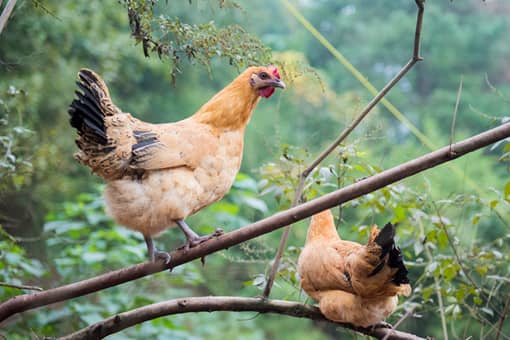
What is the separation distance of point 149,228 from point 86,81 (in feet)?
1.86

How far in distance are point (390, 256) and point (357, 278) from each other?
0.20 meters

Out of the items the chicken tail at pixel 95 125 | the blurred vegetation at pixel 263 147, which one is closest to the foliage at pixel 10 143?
the blurred vegetation at pixel 263 147

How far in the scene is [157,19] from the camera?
1.99 metres

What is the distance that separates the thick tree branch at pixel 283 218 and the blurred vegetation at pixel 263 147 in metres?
0.28

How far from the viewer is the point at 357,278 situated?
2271 mm

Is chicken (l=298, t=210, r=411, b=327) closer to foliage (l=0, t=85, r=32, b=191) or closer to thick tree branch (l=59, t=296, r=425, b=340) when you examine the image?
thick tree branch (l=59, t=296, r=425, b=340)

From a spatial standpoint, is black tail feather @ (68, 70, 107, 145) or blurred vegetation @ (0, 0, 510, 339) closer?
black tail feather @ (68, 70, 107, 145)

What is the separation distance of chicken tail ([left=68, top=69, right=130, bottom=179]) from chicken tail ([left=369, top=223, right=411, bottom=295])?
0.94 m

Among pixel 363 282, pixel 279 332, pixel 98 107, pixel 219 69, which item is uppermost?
pixel 219 69

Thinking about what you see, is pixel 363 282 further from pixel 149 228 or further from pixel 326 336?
pixel 326 336

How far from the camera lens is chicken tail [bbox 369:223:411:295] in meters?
2.08

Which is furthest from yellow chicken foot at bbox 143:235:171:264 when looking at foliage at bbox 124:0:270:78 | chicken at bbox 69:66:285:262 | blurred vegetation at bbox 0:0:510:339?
foliage at bbox 124:0:270:78

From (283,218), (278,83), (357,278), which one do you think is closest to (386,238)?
(357,278)

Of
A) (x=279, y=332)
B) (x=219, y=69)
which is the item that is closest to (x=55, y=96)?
(x=219, y=69)
